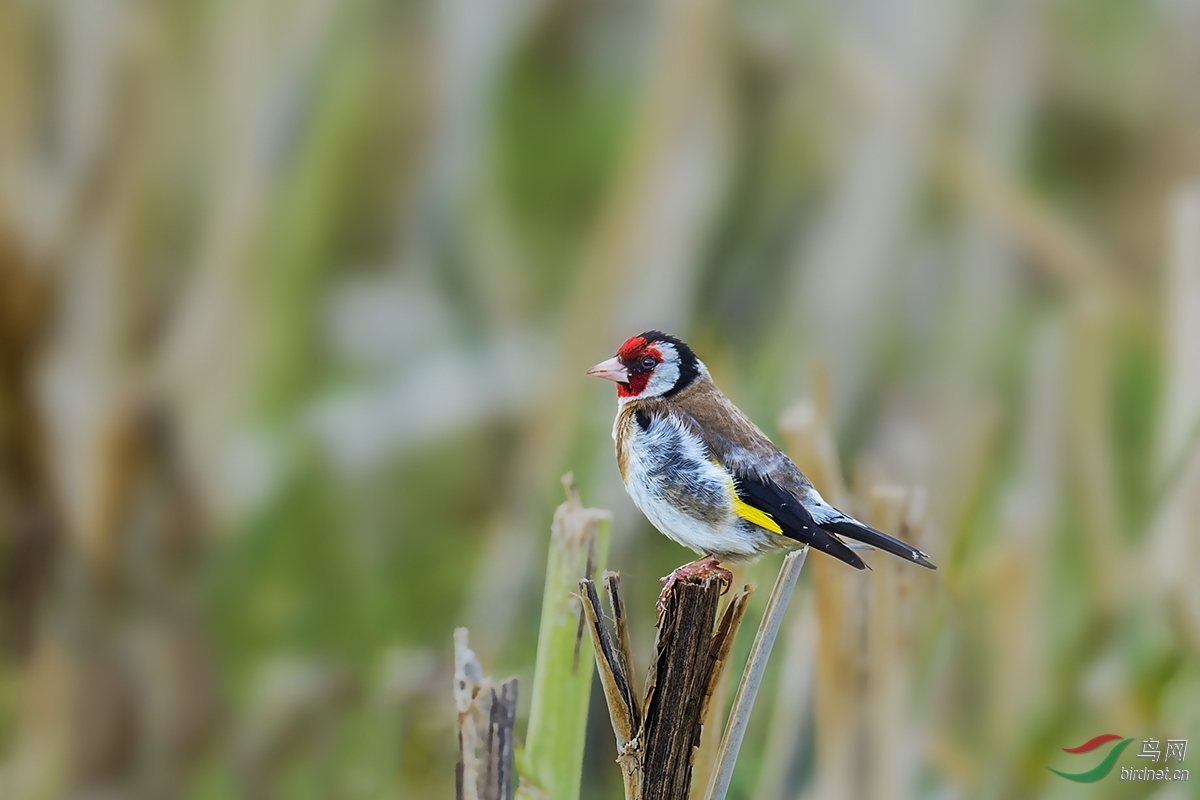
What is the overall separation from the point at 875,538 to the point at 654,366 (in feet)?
0.60

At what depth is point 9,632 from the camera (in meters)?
1.20

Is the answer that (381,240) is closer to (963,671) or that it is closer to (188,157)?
(188,157)

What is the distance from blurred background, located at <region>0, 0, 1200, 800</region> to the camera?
3.94 ft

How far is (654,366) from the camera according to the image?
67 cm

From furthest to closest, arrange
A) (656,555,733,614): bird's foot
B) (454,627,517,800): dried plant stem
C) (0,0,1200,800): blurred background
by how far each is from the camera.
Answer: (0,0,1200,800): blurred background
(656,555,733,614): bird's foot
(454,627,517,800): dried plant stem

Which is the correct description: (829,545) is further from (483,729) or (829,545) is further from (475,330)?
(475,330)

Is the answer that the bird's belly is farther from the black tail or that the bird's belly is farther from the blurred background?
the blurred background

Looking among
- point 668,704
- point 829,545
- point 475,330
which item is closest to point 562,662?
point 668,704

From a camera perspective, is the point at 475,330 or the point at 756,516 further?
the point at 475,330

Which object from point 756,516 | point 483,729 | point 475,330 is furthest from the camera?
Answer: point 475,330

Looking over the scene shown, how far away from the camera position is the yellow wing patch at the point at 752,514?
2.00ft

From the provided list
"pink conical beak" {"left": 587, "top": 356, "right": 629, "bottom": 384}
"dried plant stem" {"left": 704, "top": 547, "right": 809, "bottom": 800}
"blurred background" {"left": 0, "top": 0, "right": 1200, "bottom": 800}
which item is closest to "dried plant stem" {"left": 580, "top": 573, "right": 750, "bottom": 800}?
"dried plant stem" {"left": 704, "top": 547, "right": 809, "bottom": 800}

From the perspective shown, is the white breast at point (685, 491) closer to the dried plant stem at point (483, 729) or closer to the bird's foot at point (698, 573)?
the bird's foot at point (698, 573)

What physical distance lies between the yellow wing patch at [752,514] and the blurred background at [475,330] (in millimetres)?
553
